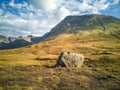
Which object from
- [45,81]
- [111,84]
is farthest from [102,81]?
[45,81]

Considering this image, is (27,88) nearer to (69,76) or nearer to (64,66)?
(69,76)

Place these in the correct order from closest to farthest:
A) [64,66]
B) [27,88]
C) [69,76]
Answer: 1. [27,88]
2. [69,76]
3. [64,66]

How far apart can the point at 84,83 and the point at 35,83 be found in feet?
37.7

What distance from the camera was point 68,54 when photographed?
6134 centimetres

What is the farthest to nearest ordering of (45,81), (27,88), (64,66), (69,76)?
(64,66) < (69,76) < (45,81) < (27,88)

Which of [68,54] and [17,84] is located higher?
[68,54]

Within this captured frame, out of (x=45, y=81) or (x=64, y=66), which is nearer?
(x=45, y=81)

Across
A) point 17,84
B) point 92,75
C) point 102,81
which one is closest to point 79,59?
point 92,75

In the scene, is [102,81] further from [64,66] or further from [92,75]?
[64,66]

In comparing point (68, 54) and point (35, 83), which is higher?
point (68, 54)

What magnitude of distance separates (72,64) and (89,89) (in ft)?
79.1

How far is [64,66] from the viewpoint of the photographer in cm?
5947

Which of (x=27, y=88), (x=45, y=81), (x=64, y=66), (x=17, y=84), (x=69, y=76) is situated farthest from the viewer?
(x=64, y=66)

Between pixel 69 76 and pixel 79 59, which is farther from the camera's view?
pixel 79 59
